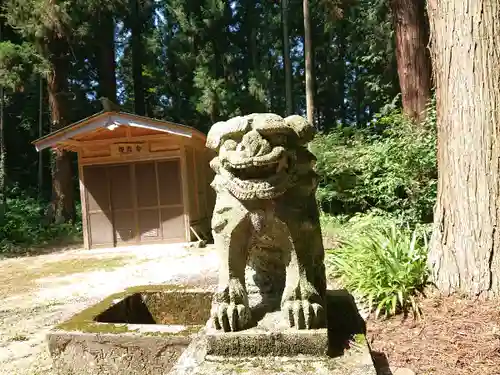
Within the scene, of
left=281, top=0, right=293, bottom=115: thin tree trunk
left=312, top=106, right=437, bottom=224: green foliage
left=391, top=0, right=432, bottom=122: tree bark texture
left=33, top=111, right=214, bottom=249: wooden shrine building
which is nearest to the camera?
left=312, top=106, right=437, bottom=224: green foliage

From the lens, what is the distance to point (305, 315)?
1.77 metres

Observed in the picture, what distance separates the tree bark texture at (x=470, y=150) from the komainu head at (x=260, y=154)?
2647 millimetres

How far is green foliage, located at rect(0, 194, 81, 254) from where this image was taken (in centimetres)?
1070

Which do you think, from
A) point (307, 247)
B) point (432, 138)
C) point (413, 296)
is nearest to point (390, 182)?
point (432, 138)

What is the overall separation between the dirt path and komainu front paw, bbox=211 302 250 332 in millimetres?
2107

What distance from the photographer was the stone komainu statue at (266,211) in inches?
69.8

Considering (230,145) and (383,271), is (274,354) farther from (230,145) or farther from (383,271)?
(383,271)

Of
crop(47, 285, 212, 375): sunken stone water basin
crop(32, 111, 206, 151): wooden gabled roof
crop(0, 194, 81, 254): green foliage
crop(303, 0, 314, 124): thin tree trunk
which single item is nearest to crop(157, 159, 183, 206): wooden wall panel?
crop(32, 111, 206, 151): wooden gabled roof

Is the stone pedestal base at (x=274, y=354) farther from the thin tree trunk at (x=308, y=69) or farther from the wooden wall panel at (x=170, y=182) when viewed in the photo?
the thin tree trunk at (x=308, y=69)

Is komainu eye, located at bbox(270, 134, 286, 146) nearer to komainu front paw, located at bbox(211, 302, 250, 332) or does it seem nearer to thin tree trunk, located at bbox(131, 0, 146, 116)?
komainu front paw, located at bbox(211, 302, 250, 332)

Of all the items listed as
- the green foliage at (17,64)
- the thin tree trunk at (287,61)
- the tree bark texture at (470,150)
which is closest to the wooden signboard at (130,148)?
the green foliage at (17,64)

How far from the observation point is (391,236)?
5.16 metres

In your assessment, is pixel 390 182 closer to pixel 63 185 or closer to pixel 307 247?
pixel 307 247

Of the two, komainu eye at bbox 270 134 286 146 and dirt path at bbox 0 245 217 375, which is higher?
komainu eye at bbox 270 134 286 146
